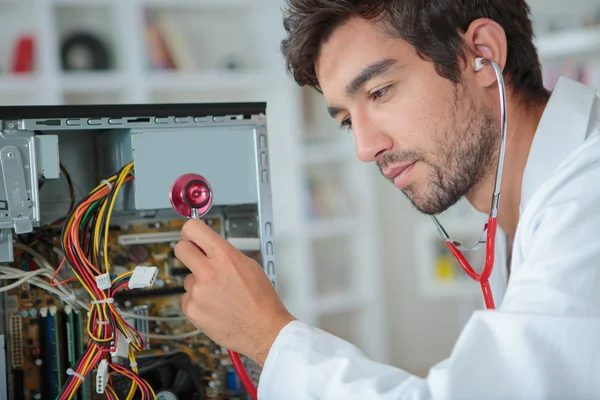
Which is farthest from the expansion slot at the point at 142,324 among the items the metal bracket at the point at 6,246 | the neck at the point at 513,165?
the neck at the point at 513,165

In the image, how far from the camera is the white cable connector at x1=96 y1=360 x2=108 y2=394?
0.85m

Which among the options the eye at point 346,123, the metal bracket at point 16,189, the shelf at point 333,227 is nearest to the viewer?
the metal bracket at point 16,189

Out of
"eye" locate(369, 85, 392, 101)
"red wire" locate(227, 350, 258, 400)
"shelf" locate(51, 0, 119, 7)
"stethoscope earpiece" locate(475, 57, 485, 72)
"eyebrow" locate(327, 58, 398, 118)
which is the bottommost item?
"red wire" locate(227, 350, 258, 400)

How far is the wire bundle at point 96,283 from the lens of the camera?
2.85 feet

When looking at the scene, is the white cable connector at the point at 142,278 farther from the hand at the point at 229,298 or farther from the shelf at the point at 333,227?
the shelf at the point at 333,227

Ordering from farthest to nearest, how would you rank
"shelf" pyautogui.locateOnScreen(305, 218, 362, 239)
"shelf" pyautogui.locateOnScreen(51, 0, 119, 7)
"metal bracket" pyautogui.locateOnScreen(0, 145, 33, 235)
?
1. "shelf" pyautogui.locateOnScreen(305, 218, 362, 239)
2. "shelf" pyautogui.locateOnScreen(51, 0, 119, 7)
3. "metal bracket" pyautogui.locateOnScreen(0, 145, 33, 235)

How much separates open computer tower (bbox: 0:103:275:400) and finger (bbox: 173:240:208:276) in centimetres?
7

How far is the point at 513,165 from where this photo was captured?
1.21 meters

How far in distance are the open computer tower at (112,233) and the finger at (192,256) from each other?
0.23 feet

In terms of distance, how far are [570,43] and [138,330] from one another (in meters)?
2.59

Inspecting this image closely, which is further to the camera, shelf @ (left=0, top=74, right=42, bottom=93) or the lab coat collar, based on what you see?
shelf @ (left=0, top=74, right=42, bottom=93)

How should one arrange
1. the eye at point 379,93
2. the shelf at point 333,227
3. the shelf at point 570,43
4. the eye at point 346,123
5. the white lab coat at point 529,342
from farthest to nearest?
the shelf at point 333,227, the shelf at point 570,43, the eye at point 346,123, the eye at point 379,93, the white lab coat at point 529,342

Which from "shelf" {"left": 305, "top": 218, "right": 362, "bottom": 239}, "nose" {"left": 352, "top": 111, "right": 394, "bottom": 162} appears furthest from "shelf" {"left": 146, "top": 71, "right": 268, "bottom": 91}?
"nose" {"left": 352, "top": 111, "right": 394, "bottom": 162}

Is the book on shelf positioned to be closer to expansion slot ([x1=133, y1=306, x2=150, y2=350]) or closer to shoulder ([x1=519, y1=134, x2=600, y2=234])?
expansion slot ([x1=133, y1=306, x2=150, y2=350])
